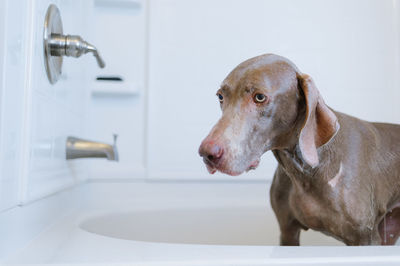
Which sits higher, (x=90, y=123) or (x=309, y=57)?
(x=309, y=57)

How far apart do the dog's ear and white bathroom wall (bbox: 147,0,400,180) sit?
2.47 ft

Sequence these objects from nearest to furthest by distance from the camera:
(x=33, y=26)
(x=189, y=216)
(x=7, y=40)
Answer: (x=7, y=40)
(x=33, y=26)
(x=189, y=216)

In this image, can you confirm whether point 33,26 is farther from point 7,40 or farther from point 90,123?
point 90,123

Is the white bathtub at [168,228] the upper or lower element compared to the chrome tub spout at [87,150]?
lower

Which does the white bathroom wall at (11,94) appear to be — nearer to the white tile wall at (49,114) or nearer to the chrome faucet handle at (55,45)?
the white tile wall at (49,114)

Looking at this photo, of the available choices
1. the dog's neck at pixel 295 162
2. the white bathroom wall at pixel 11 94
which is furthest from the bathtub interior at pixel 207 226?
the white bathroom wall at pixel 11 94

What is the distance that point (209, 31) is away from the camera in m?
1.43

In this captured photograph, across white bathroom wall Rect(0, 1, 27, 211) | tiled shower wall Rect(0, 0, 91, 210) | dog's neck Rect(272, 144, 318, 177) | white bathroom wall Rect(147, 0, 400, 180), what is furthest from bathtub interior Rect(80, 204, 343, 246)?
white bathroom wall Rect(0, 1, 27, 211)

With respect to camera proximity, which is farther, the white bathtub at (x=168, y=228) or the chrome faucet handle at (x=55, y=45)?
the chrome faucet handle at (x=55, y=45)

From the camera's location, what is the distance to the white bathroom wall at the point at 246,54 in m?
1.38

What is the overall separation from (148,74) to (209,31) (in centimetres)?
28

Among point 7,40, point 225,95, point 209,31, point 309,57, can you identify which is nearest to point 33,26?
point 7,40

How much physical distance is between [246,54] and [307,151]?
32.5 inches

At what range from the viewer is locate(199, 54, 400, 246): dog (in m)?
0.63
